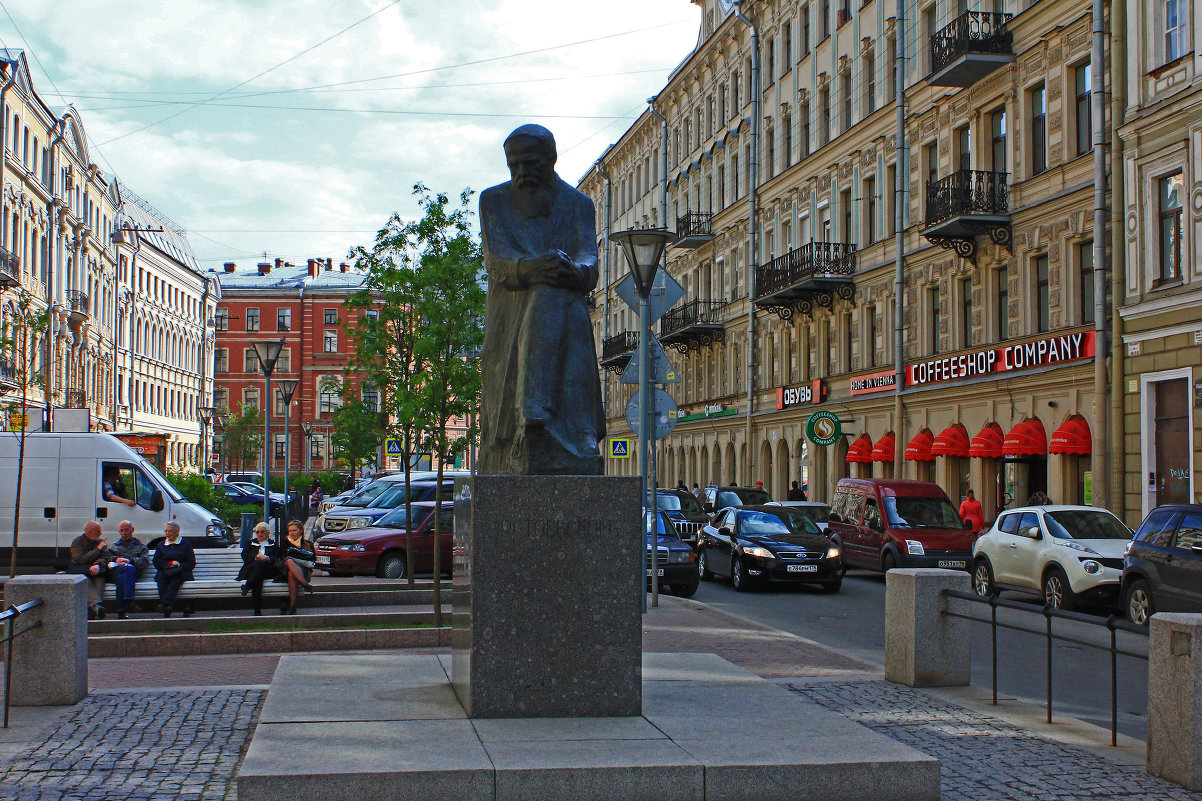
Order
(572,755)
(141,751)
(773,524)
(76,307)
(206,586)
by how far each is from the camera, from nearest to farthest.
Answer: (572,755) → (141,751) → (206,586) → (773,524) → (76,307)

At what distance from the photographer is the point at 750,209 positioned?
159 feet

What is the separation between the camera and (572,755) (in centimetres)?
616

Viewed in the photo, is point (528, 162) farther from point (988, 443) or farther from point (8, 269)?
point (8, 269)

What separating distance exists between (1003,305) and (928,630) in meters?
22.9

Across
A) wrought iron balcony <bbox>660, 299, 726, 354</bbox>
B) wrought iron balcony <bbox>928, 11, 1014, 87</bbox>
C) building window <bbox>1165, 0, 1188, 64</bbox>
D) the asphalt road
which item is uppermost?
wrought iron balcony <bbox>928, 11, 1014, 87</bbox>

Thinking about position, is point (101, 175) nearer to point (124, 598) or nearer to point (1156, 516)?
point (124, 598)

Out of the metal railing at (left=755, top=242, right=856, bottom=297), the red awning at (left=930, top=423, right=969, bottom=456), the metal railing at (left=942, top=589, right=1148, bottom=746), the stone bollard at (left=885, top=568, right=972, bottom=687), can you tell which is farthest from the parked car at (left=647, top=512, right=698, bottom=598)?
the metal railing at (left=755, top=242, right=856, bottom=297)

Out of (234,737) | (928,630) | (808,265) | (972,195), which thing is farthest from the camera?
(808,265)

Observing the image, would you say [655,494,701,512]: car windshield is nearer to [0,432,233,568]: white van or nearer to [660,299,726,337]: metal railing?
[0,432,233,568]: white van

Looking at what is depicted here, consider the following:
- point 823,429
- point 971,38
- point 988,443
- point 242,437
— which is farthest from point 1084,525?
point 242,437

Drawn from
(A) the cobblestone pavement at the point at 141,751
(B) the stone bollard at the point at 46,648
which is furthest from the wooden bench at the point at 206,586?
(B) the stone bollard at the point at 46,648

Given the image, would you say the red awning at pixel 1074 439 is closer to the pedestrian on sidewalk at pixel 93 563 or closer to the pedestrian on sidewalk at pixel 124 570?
the pedestrian on sidewalk at pixel 124 570

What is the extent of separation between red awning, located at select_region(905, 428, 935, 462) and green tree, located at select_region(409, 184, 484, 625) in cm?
1258

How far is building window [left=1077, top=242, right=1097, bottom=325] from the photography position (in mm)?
27744
